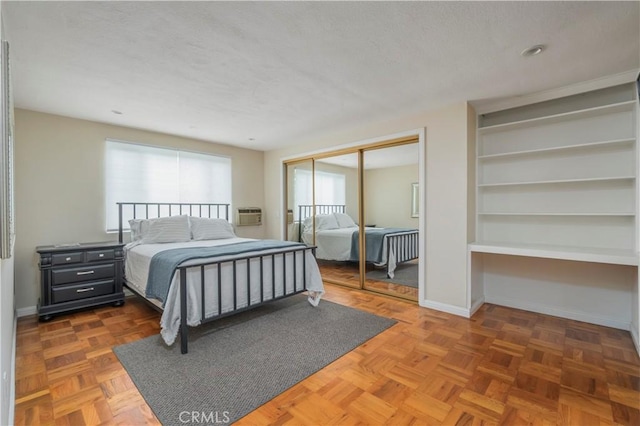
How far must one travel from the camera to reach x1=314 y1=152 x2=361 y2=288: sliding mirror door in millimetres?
4309

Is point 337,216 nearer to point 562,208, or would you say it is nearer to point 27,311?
point 562,208

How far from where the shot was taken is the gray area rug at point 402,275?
3934 mm

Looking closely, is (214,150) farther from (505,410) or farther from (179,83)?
(505,410)

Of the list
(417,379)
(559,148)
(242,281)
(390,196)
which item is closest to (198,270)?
(242,281)

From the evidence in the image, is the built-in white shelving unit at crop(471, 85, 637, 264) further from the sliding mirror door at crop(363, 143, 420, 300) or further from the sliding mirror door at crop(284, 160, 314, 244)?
the sliding mirror door at crop(284, 160, 314, 244)

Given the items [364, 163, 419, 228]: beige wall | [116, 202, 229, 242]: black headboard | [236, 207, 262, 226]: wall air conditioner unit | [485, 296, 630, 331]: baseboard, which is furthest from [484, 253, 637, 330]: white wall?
[116, 202, 229, 242]: black headboard

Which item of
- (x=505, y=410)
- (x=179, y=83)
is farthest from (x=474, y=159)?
Result: (x=179, y=83)

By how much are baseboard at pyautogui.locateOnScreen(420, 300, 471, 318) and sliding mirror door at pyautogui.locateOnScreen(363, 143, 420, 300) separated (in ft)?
0.74

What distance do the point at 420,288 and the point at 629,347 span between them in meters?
1.72

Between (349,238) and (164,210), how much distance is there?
2715 mm

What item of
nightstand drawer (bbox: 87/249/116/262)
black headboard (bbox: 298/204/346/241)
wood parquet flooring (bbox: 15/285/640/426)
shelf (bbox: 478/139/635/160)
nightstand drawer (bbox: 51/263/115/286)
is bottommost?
wood parquet flooring (bbox: 15/285/640/426)

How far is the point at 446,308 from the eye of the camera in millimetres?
3273

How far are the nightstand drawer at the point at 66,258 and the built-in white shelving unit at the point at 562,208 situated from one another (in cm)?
415
